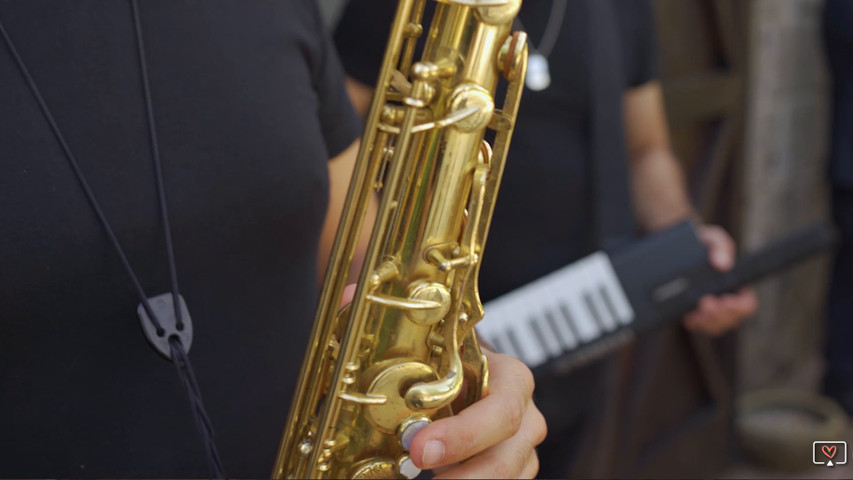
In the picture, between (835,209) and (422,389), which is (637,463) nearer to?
(835,209)

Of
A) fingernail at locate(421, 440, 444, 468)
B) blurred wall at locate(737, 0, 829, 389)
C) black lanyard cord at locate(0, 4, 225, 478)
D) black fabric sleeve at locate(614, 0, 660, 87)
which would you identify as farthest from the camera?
blurred wall at locate(737, 0, 829, 389)

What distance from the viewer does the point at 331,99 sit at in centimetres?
108

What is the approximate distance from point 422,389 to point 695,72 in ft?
8.79

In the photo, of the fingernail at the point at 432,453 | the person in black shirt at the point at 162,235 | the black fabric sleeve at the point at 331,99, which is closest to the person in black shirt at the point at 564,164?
the black fabric sleeve at the point at 331,99

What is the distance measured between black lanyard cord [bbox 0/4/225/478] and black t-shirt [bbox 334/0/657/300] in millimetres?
915

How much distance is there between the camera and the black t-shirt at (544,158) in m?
1.80

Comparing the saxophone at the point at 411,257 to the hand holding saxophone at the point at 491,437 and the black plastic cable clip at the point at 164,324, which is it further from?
the black plastic cable clip at the point at 164,324

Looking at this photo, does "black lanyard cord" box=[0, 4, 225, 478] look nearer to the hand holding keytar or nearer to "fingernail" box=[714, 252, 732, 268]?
the hand holding keytar

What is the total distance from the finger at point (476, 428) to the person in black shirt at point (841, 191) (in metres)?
3.00

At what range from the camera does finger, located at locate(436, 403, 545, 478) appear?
71cm

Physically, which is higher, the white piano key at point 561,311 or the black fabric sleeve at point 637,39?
the black fabric sleeve at point 637,39

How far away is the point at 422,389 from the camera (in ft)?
2.42

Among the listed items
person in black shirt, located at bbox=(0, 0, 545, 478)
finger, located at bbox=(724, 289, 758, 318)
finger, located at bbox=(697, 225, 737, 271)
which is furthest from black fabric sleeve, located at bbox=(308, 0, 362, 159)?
finger, located at bbox=(724, 289, 758, 318)

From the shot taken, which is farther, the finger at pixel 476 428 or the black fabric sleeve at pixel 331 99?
the black fabric sleeve at pixel 331 99
